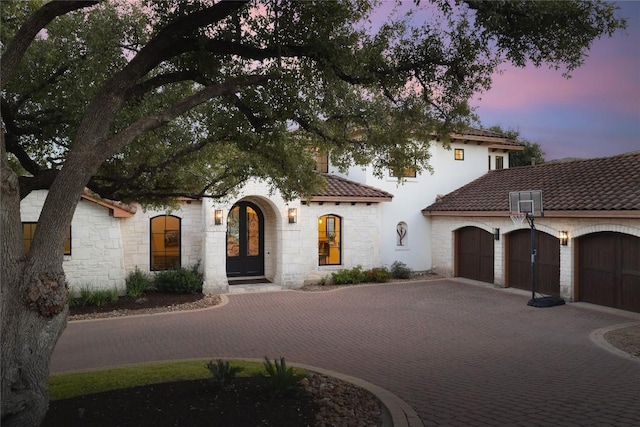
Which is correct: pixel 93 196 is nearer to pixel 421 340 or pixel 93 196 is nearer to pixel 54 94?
pixel 54 94

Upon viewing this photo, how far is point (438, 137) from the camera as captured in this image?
8734mm

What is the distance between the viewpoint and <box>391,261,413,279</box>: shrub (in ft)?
64.9

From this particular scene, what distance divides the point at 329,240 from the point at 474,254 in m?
5.95

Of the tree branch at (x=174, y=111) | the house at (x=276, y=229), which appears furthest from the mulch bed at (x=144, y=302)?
the tree branch at (x=174, y=111)

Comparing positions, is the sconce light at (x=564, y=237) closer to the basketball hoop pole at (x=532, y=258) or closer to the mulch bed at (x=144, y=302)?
the basketball hoop pole at (x=532, y=258)

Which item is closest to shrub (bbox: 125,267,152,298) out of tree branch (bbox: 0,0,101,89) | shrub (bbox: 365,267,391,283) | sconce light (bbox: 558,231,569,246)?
shrub (bbox: 365,267,391,283)

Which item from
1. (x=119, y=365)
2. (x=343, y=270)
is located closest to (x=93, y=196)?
(x=119, y=365)

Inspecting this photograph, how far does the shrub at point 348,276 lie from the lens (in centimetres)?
1817

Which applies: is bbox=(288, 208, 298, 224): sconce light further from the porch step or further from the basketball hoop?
the basketball hoop

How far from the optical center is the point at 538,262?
52.3 feet

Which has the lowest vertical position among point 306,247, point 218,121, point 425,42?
point 306,247

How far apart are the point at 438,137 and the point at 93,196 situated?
35.0 ft

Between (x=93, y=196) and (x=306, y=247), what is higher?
(x=93, y=196)

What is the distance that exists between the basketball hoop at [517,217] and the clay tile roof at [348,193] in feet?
16.8
